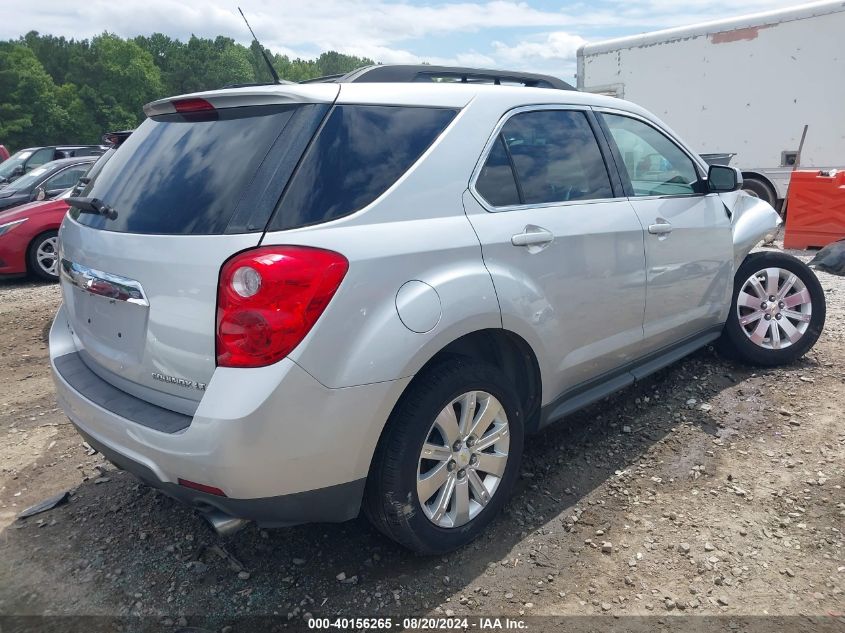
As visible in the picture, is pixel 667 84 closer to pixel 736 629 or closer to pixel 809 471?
pixel 809 471

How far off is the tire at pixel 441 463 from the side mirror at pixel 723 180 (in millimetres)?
2129

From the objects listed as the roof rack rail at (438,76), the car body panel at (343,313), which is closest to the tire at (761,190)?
the roof rack rail at (438,76)

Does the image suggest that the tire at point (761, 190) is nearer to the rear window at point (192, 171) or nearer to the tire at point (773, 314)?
the tire at point (773, 314)

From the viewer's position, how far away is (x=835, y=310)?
5.84 metres

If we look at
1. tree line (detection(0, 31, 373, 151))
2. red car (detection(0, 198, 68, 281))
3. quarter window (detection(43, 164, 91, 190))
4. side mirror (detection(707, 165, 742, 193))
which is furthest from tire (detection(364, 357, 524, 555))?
tree line (detection(0, 31, 373, 151))

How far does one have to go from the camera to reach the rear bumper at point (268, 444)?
6.67 feet

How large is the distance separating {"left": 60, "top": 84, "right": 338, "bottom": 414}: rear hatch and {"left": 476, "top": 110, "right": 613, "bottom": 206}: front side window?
811mm

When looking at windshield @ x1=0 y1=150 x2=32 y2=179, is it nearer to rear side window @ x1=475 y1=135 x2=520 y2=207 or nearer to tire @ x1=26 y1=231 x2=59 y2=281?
tire @ x1=26 y1=231 x2=59 y2=281

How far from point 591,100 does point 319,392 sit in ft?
7.41

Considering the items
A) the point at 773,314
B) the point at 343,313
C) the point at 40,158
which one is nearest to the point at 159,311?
the point at 343,313

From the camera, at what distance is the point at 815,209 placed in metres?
9.05

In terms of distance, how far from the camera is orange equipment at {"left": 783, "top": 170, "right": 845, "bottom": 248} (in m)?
8.85

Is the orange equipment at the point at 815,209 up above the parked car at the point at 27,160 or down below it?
below

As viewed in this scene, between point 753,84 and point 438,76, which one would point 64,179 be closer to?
point 438,76
